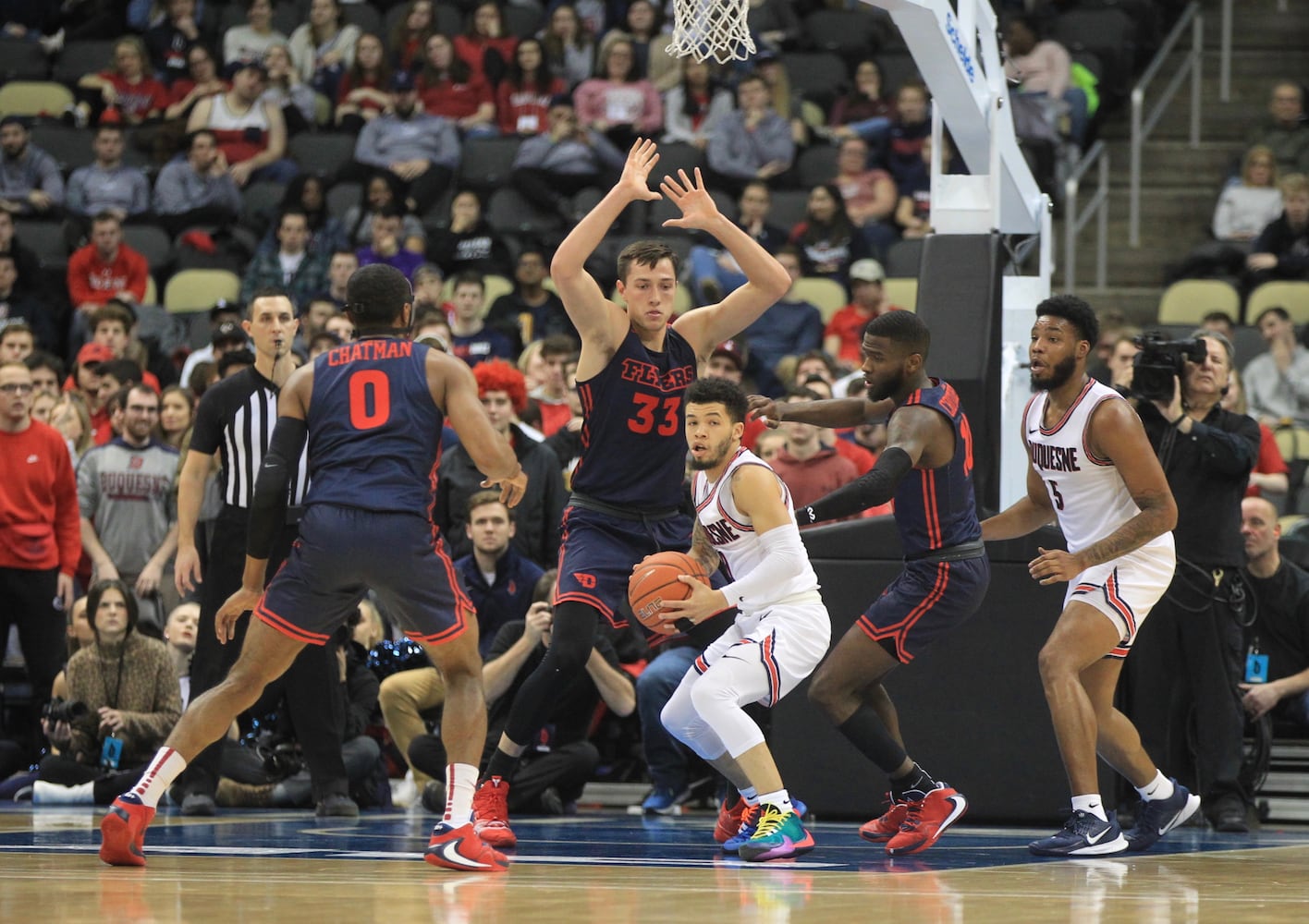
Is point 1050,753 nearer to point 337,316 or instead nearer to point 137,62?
point 337,316

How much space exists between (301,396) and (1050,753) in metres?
4.03

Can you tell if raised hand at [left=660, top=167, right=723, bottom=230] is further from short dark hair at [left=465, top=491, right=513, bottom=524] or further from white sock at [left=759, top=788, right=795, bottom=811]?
short dark hair at [left=465, top=491, right=513, bottom=524]

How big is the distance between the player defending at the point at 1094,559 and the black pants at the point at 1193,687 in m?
1.29

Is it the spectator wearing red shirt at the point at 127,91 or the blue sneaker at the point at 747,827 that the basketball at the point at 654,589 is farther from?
the spectator wearing red shirt at the point at 127,91

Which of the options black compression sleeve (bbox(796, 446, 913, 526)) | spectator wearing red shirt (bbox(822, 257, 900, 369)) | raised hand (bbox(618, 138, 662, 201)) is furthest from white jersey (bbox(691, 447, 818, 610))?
spectator wearing red shirt (bbox(822, 257, 900, 369))

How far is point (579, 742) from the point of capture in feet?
32.1

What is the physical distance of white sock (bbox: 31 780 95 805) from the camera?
10.2 metres

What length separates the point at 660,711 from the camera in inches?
378

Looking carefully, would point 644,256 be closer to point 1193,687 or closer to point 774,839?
point 774,839

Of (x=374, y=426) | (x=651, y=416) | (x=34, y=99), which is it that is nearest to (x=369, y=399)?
(x=374, y=426)

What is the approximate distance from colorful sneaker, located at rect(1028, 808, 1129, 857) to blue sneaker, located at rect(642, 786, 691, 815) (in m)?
2.74

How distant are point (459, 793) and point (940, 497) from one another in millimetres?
2297

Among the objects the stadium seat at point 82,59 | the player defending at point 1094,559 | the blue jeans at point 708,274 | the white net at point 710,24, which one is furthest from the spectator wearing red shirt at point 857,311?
the stadium seat at point 82,59

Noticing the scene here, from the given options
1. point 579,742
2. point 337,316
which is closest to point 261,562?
point 579,742
